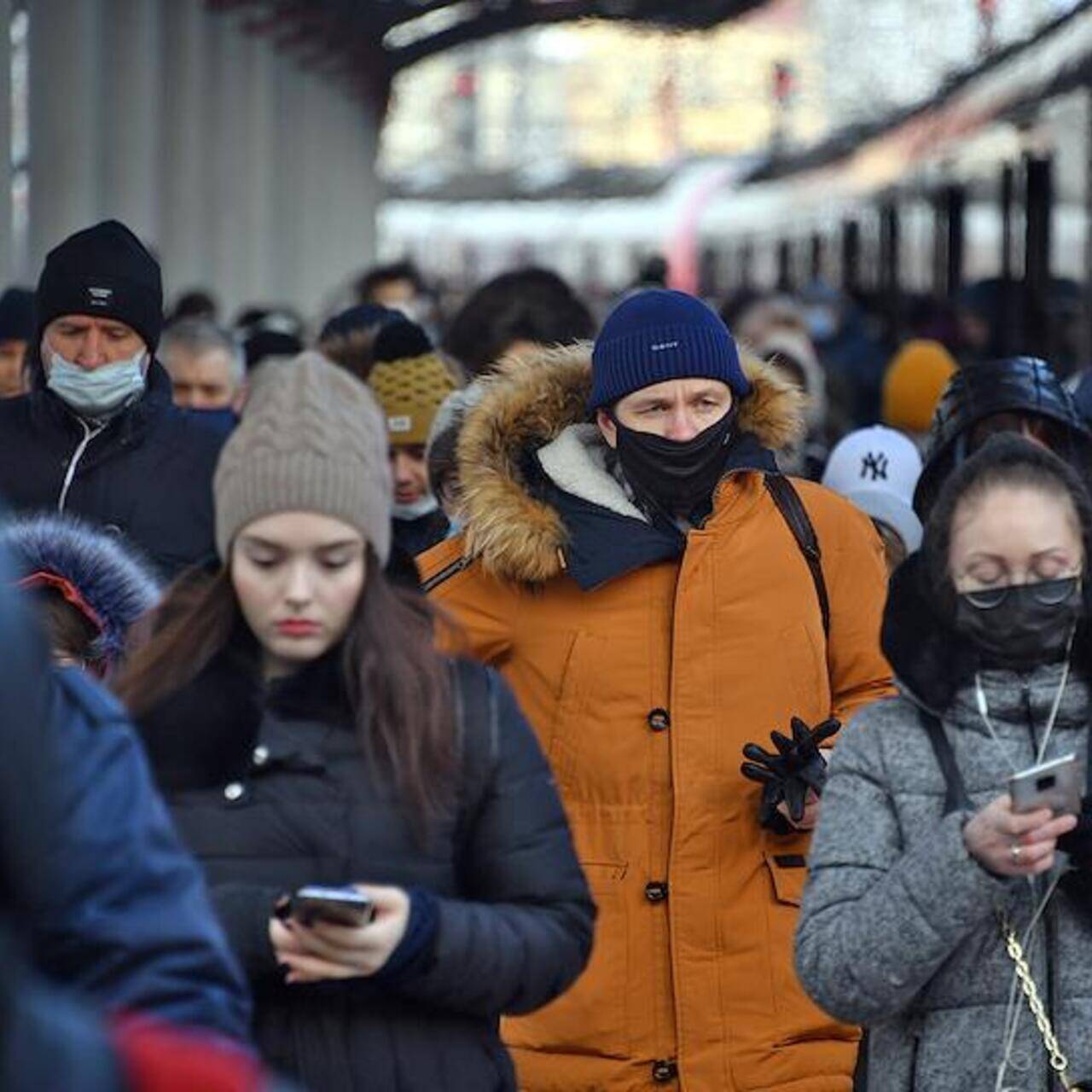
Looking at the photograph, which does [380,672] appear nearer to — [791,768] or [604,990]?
[791,768]

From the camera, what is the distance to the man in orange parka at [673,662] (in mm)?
5684

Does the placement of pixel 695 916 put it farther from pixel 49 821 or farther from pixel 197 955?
pixel 49 821

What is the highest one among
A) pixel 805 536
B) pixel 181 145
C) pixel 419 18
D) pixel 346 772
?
pixel 419 18

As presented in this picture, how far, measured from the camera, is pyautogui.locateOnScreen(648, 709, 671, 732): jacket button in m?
5.70

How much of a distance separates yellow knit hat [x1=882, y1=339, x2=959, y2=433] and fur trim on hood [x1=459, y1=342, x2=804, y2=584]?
3941mm

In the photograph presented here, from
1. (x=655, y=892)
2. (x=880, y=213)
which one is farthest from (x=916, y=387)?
(x=880, y=213)

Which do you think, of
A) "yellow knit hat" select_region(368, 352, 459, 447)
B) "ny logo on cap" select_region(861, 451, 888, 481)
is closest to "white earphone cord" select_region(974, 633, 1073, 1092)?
"ny logo on cap" select_region(861, 451, 888, 481)

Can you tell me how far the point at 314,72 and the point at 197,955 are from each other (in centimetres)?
2781

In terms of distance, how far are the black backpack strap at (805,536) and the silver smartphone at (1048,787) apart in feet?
4.85

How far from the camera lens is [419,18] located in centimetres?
2559

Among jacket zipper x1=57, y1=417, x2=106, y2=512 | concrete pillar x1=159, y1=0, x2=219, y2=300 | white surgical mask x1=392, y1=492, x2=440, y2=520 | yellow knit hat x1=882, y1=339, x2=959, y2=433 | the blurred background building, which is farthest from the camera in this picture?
concrete pillar x1=159, y1=0, x2=219, y2=300

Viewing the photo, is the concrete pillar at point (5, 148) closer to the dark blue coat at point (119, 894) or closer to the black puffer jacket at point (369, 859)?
the black puffer jacket at point (369, 859)

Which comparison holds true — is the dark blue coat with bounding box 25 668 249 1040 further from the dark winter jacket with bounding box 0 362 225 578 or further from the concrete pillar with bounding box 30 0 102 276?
the concrete pillar with bounding box 30 0 102 276

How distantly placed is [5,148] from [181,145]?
Answer: 9770mm
